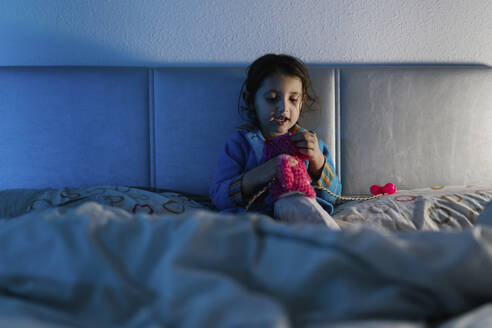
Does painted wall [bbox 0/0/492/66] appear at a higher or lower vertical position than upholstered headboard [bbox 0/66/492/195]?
higher

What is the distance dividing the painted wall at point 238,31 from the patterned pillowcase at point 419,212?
Result: 0.74 m

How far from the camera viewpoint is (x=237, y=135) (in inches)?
48.3

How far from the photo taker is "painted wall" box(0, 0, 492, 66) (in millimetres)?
1402

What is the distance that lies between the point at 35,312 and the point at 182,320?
0.17m

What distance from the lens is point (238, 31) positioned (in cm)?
148

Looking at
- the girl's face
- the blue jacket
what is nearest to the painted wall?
the girl's face

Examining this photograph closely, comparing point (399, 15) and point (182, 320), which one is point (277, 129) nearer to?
point (399, 15)

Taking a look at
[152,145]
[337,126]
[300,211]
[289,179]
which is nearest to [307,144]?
[289,179]

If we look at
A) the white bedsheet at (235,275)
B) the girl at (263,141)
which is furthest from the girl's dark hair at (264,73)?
the white bedsheet at (235,275)

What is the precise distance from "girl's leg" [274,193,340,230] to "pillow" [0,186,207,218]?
0.30 metres

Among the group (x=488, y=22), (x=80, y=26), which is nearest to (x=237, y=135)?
(x=80, y=26)

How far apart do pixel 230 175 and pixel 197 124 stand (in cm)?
32

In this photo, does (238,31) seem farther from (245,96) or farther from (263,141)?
(263,141)

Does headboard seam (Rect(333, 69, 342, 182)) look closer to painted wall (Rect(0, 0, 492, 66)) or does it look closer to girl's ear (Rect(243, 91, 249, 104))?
painted wall (Rect(0, 0, 492, 66))
